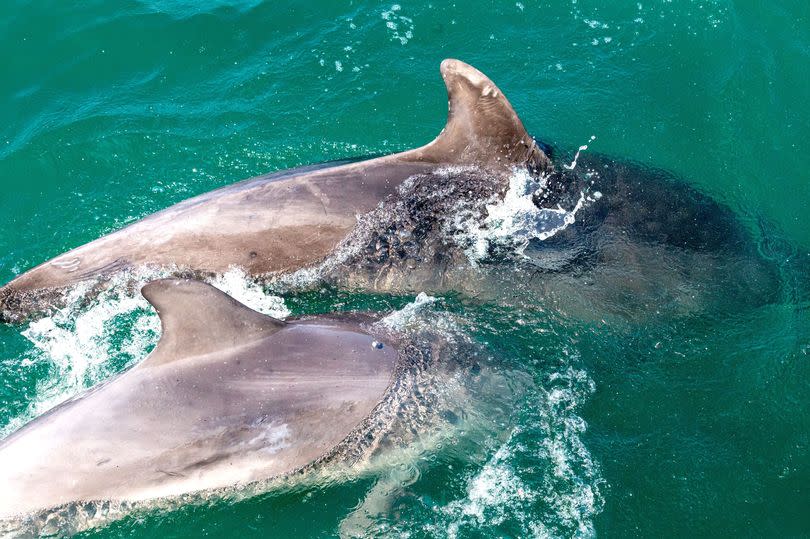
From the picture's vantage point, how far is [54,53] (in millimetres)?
14477

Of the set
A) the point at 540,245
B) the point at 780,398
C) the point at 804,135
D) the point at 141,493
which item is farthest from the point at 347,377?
the point at 804,135

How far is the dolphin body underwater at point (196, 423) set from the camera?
708 cm

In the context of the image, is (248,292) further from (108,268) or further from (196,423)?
(196,423)

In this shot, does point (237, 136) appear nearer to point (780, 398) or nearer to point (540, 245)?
point (540, 245)

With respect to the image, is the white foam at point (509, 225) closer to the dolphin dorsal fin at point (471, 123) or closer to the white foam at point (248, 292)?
the dolphin dorsal fin at point (471, 123)

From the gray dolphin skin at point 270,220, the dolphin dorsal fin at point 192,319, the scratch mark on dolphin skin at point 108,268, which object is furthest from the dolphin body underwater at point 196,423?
the scratch mark on dolphin skin at point 108,268

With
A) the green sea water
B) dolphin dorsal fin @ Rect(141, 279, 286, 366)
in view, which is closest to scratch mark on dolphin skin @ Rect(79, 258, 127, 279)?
the green sea water

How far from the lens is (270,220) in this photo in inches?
380

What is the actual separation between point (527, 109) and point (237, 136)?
15.5ft

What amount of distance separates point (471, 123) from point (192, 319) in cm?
449

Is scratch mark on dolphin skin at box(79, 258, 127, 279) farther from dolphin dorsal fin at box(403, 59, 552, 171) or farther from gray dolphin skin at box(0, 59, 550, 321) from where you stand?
dolphin dorsal fin at box(403, 59, 552, 171)

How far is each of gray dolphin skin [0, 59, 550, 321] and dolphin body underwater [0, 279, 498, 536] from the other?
2146mm

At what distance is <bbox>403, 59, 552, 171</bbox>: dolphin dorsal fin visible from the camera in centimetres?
993

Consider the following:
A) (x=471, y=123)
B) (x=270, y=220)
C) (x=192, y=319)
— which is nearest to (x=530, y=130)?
(x=471, y=123)
